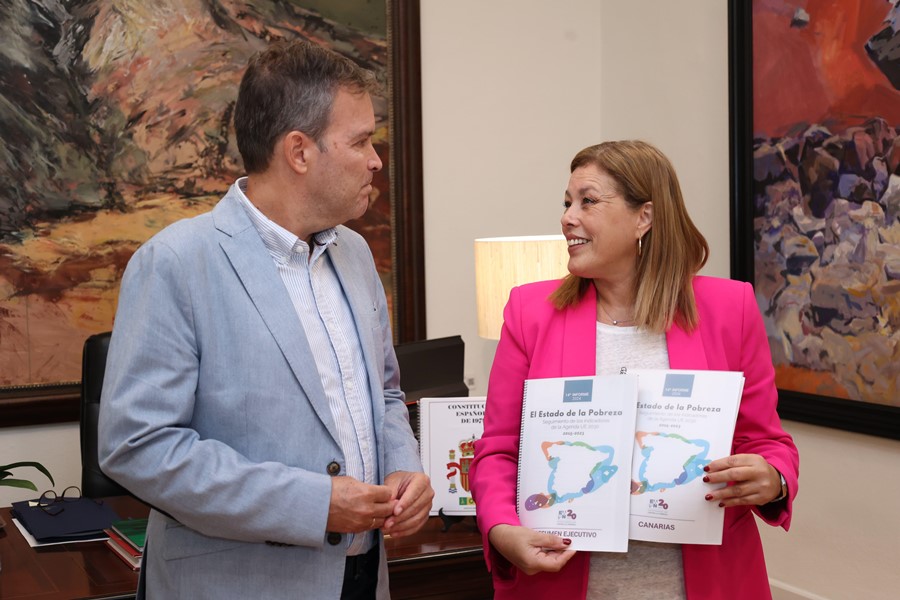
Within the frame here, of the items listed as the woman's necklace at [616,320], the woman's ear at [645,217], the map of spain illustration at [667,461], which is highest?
the woman's ear at [645,217]

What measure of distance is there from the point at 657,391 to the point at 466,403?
76 cm

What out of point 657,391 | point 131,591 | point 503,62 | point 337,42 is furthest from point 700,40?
point 131,591

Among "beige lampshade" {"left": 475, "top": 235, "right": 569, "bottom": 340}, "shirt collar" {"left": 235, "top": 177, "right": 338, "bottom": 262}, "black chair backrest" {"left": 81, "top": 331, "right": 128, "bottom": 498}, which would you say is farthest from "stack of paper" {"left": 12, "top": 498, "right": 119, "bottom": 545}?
"beige lampshade" {"left": 475, "top": 235, "right": 569, "bottom": 340}

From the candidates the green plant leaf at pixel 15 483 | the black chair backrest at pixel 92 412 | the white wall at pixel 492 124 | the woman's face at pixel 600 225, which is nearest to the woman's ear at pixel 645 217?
the woman's face at pixel 600 225

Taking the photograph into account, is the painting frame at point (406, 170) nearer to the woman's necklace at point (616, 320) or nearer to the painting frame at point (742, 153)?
the painting frame at point (742, 153)

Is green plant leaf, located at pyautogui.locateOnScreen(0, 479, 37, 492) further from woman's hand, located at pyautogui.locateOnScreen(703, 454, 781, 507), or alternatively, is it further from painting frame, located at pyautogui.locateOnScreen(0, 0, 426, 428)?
painting frame, located at pyautogui.locateOnScreen(0, 0, 426, 428)

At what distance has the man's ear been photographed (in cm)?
165

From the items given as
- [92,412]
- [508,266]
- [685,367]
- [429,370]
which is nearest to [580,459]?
[685,367]

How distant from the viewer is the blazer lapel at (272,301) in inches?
62.0

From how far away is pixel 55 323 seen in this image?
3490 millimetres

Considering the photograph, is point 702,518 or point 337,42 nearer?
point 702,518

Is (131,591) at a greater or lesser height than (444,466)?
lesser

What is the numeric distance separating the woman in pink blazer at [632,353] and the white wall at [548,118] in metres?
2.00

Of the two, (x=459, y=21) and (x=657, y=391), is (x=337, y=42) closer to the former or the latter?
(x=459, y=21)
